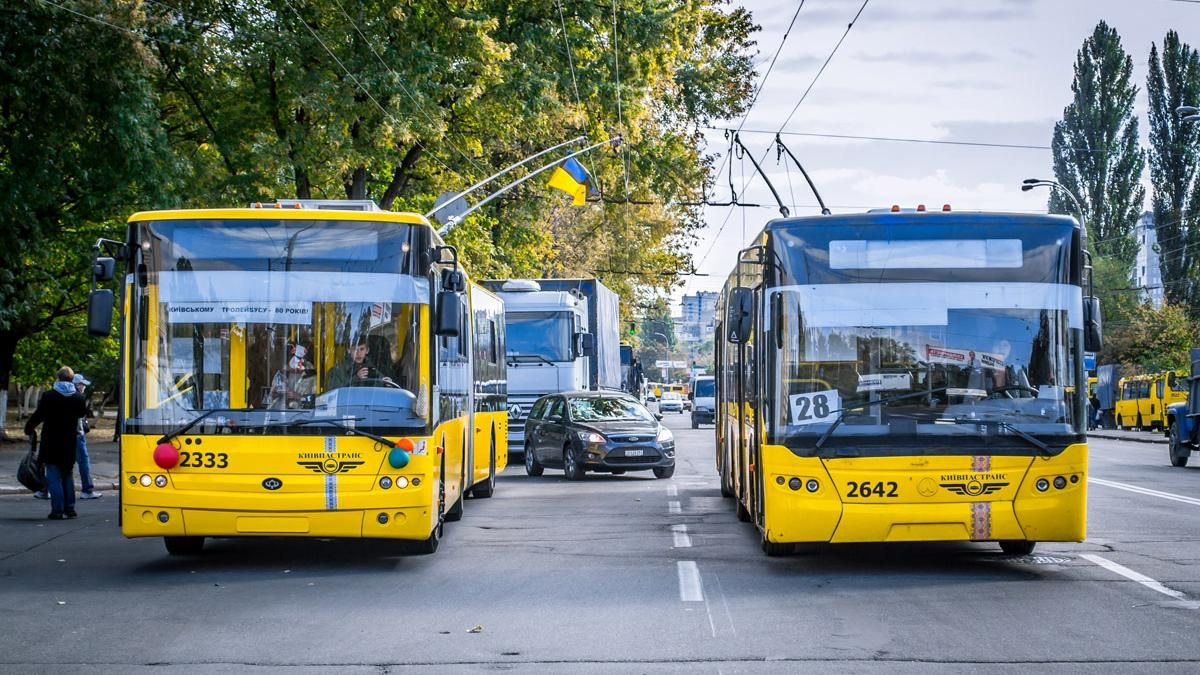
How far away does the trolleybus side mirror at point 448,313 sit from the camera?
11.8 m

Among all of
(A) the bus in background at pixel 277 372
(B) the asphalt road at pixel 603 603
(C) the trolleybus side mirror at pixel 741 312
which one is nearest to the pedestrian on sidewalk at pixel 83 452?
(B) the asphalt road at pixel 603 603

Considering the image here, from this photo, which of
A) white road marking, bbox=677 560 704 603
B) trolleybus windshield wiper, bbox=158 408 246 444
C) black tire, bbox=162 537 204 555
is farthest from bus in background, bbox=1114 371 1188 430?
trolleybus windshield wiper, bbox=158 408 246 444

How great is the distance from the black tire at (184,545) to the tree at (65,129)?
13.3m

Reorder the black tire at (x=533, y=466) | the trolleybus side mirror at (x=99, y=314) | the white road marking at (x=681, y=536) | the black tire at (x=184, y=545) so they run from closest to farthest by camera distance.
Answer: the trolleybus side mirror at (x=99, y=314), the black tire at (x=184, y=545), the white road marking at (x=681, y=536), the black tire at (x=533, y=466)

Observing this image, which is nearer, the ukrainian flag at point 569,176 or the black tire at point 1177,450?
the black tire at point 1177,450

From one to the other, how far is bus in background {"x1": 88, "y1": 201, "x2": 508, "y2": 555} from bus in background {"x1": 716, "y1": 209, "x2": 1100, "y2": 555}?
2.75 m

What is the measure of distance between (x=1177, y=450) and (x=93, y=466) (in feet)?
67.2

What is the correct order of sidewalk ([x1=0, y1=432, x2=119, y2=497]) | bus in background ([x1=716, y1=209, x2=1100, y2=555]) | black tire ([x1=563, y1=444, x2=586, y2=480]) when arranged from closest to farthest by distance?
bus in background ([x1=716, y1=209, x2=1100, y2=555]), sidewalk ([x1=0, y1=432, x2=119, y2=497]), black tire ([x1=563, y1=444, x2=586, y2=480])

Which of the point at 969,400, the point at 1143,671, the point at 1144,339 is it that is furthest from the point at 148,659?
the point at 1144,339

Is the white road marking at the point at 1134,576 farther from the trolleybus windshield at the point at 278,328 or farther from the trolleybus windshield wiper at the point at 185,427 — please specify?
the trolleybus windshield wiper at the point at 185,427

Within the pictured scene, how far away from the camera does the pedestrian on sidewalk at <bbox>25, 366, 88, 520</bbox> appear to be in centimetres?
1692

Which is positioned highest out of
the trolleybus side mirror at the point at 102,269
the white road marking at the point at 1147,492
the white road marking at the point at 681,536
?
the trolleybus side mirror at the point at 102,269

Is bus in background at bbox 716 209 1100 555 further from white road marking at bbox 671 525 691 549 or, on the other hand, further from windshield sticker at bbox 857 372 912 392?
white road marking at bbox 671 525 691 549

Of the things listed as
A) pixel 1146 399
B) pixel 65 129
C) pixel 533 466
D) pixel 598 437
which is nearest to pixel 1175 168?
pixel 1146 399
